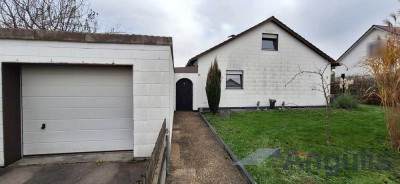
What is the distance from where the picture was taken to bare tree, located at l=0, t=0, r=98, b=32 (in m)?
10.3

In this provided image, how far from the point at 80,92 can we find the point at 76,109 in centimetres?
41

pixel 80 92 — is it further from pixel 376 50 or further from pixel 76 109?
pixel 376 50

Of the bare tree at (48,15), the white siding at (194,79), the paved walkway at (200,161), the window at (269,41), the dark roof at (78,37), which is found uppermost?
the bare tree at (48,15)

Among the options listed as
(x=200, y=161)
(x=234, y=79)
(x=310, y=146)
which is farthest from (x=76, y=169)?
(x=234, y=79)

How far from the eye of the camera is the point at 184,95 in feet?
40.4

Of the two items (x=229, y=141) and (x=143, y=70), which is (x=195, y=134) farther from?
(x=143, y=70)

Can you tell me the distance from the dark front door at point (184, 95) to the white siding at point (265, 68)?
2.18ft

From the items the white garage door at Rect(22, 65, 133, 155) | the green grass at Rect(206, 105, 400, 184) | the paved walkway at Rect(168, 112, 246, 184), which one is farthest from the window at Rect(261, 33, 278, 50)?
the white garage door at Rect(22, 65, 133, 155)

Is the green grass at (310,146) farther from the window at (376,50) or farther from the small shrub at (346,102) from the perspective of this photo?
the small shrub at (346,102)

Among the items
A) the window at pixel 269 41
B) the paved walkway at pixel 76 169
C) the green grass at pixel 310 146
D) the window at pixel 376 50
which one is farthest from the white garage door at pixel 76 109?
the window at pixel 269 41

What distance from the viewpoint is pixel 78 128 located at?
183 inches

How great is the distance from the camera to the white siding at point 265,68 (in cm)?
1216

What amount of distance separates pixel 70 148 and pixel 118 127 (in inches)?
46.0

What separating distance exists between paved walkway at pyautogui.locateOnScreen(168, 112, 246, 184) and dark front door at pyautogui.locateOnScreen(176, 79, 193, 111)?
227 inches
